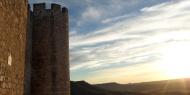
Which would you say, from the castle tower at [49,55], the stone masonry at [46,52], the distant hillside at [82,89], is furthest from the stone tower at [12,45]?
the distant hillside at [82,89]

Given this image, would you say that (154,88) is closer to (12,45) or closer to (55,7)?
(55,7)

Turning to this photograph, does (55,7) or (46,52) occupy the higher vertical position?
(55,7)

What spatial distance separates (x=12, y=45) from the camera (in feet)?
25.6

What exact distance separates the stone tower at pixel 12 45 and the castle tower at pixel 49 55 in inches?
443

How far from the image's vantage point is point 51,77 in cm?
1981

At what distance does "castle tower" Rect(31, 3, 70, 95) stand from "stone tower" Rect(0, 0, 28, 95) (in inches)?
443

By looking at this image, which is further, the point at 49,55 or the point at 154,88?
the point at 154,88

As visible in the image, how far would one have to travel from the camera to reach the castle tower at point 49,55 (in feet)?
65.0

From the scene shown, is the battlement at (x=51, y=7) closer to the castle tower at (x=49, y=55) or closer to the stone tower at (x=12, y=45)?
the castle tower at (x=49, y=55)

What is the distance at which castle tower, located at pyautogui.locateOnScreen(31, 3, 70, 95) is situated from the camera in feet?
65.0

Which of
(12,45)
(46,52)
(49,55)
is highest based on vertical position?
(46,52)

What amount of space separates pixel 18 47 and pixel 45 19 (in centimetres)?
1243

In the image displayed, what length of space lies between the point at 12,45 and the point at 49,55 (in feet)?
40.3

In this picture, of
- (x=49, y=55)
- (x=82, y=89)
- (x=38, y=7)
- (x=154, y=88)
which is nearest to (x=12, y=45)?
(x=49, y=55)
